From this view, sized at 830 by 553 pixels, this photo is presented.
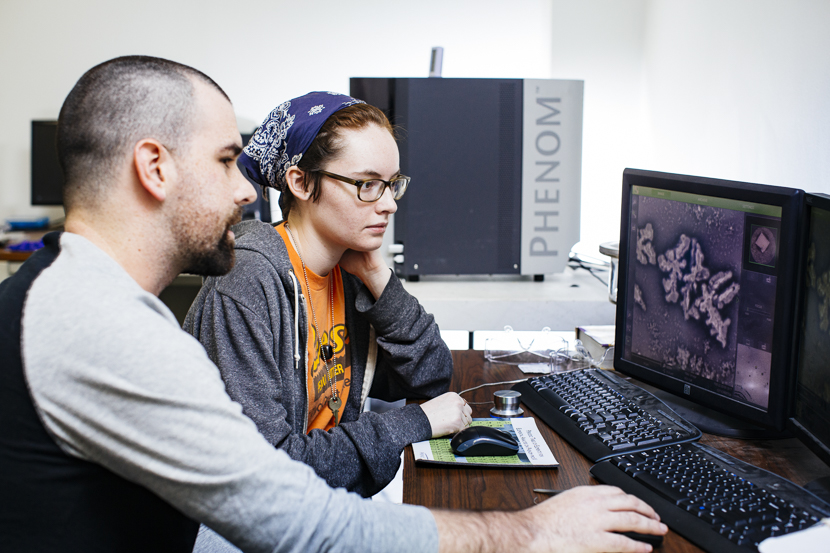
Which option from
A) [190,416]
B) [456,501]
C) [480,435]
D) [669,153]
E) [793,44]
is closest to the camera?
[190,416]

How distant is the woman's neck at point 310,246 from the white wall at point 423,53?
1327 millimetres

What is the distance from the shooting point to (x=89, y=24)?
310 cm

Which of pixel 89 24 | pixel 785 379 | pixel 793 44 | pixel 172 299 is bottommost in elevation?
pixel 172 299

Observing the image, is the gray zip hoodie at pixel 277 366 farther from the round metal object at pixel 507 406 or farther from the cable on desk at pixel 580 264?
the cable on desk at pixel 580 264

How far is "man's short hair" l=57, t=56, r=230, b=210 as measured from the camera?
714mm

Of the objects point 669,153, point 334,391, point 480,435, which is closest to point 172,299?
point 334,391

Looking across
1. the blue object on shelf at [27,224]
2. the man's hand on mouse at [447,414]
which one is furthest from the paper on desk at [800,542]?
the blue object on shelf at [27,224]

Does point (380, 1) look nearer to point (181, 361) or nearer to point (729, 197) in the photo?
Answer: point (729, 197)

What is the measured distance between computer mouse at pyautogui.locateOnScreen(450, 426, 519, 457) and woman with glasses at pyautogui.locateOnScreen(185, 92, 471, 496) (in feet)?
0.27

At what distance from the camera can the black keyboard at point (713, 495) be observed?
0.70m

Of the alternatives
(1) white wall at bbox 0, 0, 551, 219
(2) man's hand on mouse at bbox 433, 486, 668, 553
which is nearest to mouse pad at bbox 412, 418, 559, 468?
(2) man's hand on mouse at bbox 433, 486, 668, 553

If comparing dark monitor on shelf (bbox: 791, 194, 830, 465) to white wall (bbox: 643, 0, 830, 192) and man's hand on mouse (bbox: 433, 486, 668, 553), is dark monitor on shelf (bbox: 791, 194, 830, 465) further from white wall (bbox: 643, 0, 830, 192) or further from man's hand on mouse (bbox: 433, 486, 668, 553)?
white wall (bbox: 643, 0, 830, 192)

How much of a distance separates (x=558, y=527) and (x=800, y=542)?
0.82 ft

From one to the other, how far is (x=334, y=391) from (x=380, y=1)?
2.30 m
